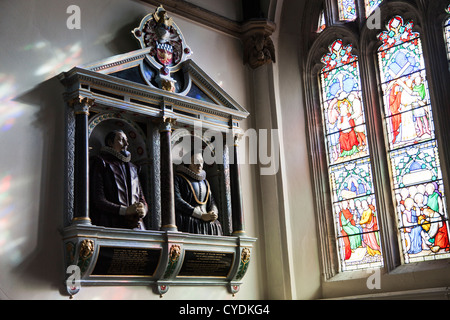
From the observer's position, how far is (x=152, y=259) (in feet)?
22.5

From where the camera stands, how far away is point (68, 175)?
6.55 m

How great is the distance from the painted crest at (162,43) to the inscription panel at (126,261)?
6.84 ft

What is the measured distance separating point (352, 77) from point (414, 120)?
49.2 inches

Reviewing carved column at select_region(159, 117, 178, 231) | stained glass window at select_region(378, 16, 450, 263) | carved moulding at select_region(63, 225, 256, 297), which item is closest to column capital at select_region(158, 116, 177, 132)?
carved column at select_region(159, 117, 178, 231)

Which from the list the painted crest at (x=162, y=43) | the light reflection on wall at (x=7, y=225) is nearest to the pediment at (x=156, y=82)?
the painted crest at (x=162, y=43)

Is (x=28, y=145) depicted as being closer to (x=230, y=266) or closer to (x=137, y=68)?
(x=137, y=68)

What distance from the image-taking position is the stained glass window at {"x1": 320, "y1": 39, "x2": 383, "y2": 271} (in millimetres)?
8328

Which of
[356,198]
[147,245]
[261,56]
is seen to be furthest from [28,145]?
[356,198]

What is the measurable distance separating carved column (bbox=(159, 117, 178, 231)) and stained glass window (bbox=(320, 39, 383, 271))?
264 cm

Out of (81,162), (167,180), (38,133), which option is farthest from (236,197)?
(38,133)

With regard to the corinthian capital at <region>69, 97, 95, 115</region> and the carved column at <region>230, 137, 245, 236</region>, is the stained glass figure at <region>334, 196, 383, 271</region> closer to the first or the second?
the carved column at <region>230, 137, 245, 236</region>

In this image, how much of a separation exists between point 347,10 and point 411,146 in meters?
2.41

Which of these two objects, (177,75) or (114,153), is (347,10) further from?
(114,153)
